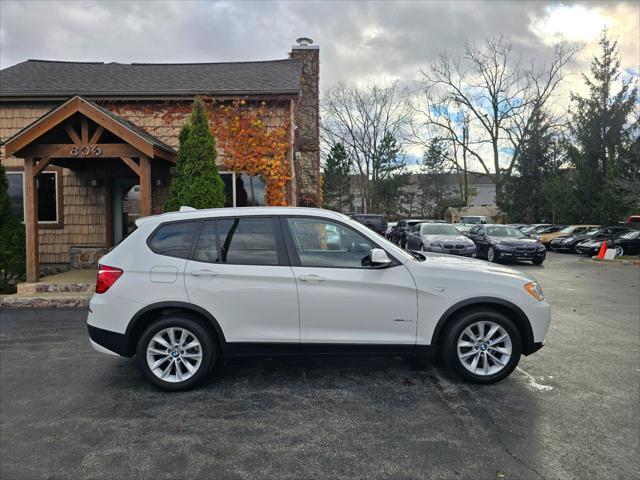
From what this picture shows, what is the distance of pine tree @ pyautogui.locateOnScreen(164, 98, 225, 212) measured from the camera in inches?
342

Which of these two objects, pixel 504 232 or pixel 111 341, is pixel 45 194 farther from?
pixel 504 232

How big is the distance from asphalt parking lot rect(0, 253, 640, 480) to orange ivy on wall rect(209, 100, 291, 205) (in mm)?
6369

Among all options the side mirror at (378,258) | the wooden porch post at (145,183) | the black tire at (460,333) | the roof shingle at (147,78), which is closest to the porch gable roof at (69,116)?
the wooden porch post at (145,183)

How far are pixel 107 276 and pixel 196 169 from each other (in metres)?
5.07

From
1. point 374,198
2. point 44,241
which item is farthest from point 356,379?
point 374,198

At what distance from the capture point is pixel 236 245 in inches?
162

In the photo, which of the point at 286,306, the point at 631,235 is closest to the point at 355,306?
the point at 286,306

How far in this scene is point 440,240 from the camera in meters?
15.5

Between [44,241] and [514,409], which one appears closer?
[514,409]

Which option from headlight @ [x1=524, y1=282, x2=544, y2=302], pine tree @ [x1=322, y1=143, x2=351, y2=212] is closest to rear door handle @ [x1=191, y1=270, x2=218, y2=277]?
headlight @ [x1=524, y1=282, x2=544, y2=302]

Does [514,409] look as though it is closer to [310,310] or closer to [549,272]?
[310,310]

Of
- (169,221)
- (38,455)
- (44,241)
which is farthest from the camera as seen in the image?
(44,241)

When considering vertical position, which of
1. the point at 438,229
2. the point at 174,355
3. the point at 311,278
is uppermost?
the point at 438,229

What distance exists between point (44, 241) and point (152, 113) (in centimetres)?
429
